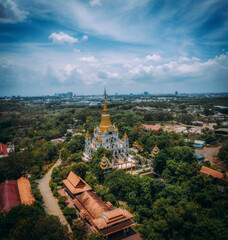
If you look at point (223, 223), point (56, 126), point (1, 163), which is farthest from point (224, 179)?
point (56, 126)

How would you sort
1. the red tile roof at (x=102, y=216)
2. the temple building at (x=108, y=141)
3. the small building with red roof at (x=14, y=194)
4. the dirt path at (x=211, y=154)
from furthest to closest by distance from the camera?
the dirt path at (x=211, y=154)
the temple building at (x=108, y=141)
the small building with red roof at (x=14, y=194)
the red tile roof at (x=102, y=216)

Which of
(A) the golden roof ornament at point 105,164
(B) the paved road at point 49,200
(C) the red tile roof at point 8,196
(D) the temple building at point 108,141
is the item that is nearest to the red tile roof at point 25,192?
(C) the red tile roof at point 8,196

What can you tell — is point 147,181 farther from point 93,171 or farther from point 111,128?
point 111,128

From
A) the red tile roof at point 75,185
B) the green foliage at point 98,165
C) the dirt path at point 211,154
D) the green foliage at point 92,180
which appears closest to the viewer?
the red tile roof at point 75,185

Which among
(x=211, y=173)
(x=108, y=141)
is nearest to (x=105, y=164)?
(x=108, y=141)

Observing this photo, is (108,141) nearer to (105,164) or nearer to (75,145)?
(105,164)

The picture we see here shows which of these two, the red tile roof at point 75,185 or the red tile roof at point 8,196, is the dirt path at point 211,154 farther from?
the red tile roof at point 8,196

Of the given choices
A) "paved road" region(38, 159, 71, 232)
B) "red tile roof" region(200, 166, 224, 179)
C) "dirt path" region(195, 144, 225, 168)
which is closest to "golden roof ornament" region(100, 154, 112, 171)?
"paved road" region(38, 159, 71, 232)
